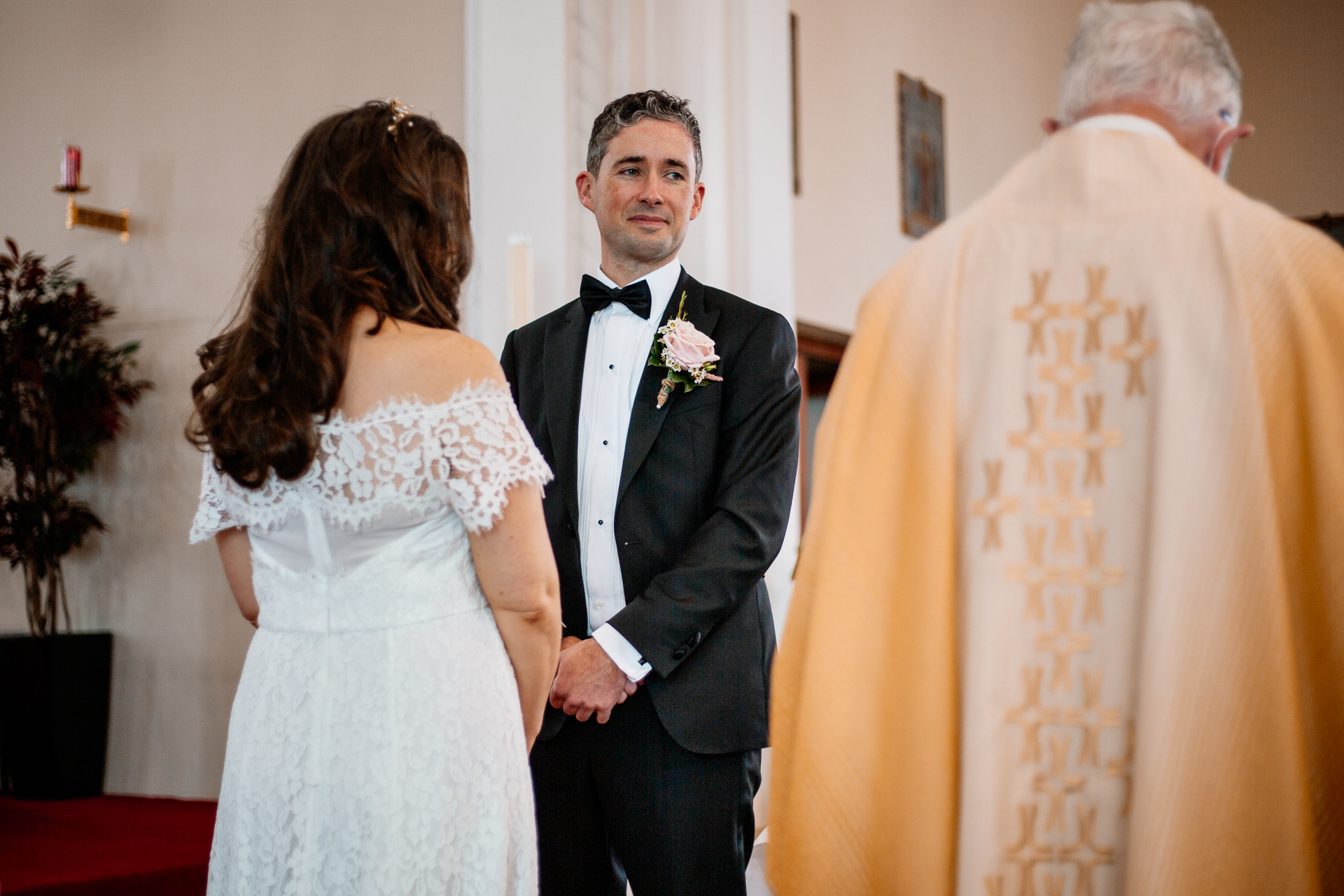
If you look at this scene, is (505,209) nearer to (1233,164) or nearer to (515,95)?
(515,95)

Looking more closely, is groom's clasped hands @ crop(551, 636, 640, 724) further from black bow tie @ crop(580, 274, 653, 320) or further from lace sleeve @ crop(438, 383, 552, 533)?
black bow tie @ crop(580, 274, 653, 320)

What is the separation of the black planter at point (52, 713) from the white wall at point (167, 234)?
0.17 meters

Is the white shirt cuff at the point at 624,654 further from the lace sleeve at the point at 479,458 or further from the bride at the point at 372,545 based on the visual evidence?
the lace sleeve at the point at 479,458

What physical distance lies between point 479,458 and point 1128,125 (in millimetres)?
904

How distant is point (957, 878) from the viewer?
1280 mm

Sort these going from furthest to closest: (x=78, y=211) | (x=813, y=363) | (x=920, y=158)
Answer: (x=920, y=158) → (x=813, y=363) → (x=78, y=211)

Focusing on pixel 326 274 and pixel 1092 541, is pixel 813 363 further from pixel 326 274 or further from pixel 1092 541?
pixel 1092 541

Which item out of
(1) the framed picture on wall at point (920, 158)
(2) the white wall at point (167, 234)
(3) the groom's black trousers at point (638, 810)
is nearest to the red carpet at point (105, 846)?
(2) the white wall at point (167, 234)

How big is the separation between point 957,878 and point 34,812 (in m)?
3.93

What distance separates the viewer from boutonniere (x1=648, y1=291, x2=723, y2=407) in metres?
1.97

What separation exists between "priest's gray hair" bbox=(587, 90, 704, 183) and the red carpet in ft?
6.75

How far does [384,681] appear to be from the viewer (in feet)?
5.12

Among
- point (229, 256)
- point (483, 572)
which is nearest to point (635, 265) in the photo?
point (483, 572)

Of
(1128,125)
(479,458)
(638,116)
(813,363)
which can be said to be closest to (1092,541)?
(1128,125)
